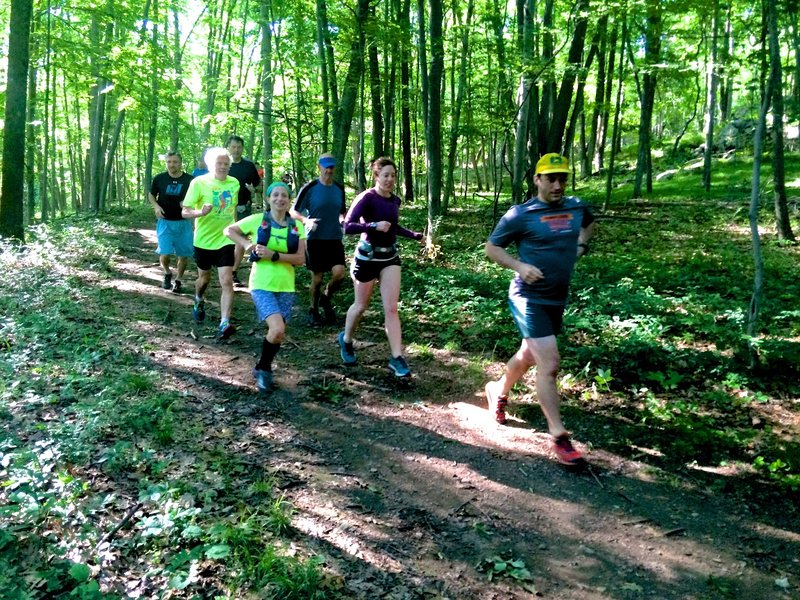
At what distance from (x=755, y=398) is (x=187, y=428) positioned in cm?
498

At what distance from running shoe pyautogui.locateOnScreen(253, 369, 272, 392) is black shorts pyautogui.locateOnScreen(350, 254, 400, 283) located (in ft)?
4.31

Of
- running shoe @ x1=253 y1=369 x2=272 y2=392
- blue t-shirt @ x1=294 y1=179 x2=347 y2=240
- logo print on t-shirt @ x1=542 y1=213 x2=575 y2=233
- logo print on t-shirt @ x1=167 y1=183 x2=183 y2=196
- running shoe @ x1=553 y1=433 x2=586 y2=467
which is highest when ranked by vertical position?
logo print on t-shirt @ x1=167 y1=183 x2=183 y2=196

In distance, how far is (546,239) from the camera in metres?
4.32

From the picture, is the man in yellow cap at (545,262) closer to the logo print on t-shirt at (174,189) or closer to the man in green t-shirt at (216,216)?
the man in green t-shirt at (216,216)

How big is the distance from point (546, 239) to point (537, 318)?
59cm

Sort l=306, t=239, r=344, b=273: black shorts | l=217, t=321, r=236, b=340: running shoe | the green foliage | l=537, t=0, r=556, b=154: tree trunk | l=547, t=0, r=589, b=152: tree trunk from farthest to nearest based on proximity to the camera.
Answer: l=537, t=0, r=556, b=154: tree trunk → l=547, t=0, r=589, b=152: tree trunk → l=306, t=239, r=344, b=273: black shorts → l=217, t=321, r=236, b=340: running shoe → the green foliage

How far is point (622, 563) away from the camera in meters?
3.40

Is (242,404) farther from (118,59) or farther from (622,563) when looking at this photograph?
(118,59)

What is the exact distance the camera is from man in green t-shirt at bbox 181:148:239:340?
7098mm

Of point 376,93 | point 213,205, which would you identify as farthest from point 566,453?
point 376,93

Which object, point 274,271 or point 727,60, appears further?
point 727,60

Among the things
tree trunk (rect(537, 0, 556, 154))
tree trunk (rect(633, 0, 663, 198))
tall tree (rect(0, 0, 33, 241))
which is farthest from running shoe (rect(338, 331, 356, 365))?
tree trunk (rect(633, 0, 663, 198))

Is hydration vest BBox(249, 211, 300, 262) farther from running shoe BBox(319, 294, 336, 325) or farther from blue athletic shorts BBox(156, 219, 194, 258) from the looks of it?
blue athletic shorts BBox(156, 219, 194, 258)

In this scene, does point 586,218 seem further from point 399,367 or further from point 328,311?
point 328,311
